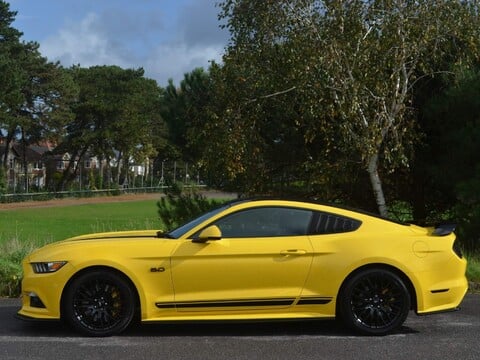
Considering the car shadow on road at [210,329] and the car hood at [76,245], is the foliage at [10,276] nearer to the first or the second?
the car shadow on road at [210,329]

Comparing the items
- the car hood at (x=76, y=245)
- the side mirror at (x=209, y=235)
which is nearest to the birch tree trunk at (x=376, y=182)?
the car hood at (x=76, y=245)

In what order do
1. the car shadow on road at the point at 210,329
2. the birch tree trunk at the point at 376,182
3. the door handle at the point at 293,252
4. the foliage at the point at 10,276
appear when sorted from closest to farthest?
the door handle at the point at 293,252 < the car shadow on road at the point at 210,329 < the foliage at the point at 10,276 < the birch tree trunk at the point at 376,182

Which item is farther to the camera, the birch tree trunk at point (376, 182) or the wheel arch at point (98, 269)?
the birch tree trunk at point (376, 182)

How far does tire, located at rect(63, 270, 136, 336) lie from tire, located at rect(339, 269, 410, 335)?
2.12m

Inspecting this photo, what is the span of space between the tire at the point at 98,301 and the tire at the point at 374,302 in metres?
2.12

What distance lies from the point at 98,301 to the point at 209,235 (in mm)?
1254

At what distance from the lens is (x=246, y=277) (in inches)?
249

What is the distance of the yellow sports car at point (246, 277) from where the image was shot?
20.6ft

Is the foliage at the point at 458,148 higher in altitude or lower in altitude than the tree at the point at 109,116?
lower

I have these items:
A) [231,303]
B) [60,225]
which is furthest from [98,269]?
[60,225]

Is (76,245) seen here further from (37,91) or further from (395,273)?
(37,91)

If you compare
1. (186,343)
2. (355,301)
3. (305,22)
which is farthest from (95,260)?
(305,22)

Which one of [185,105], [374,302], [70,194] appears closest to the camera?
[374,302]

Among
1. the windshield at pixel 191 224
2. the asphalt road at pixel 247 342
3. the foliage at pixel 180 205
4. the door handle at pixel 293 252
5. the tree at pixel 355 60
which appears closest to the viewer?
the asphalt road at pixel 247 342
